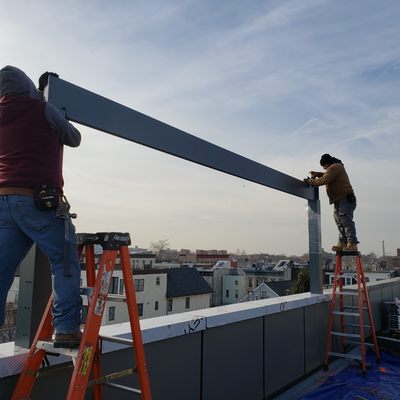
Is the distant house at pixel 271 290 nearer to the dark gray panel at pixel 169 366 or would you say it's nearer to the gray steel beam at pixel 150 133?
the gray steel beam at pixel 150 133

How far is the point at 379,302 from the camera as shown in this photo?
20.5 ft

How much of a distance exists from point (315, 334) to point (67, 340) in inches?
136

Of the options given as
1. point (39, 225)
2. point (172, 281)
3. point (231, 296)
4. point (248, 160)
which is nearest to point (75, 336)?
point (39, 225)

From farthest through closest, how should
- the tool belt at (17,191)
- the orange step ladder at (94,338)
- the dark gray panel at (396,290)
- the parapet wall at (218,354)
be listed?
1. the dark gray panel at (396,290)
2. the parapet wall at (218,354)
3. the tool belt at (17,191)
4. the orange step ladder at (94,338)

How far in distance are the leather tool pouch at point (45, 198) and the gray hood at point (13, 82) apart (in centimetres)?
43

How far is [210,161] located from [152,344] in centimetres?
153

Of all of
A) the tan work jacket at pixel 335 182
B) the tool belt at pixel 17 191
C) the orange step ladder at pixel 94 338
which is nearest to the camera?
the orange step ladder at pixel 94 338

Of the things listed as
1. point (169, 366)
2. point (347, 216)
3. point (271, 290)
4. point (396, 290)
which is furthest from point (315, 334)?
point (271, 290)

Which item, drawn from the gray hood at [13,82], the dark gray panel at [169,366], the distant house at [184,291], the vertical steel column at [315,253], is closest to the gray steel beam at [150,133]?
the gray hood at [13,82]

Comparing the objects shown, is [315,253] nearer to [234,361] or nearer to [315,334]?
[315,334]

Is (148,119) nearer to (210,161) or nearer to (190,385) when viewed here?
(210,161)

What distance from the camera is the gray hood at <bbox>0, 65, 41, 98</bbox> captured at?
5.11 feet

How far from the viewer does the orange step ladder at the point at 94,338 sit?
1.35 meters

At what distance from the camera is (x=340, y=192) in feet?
15.0
